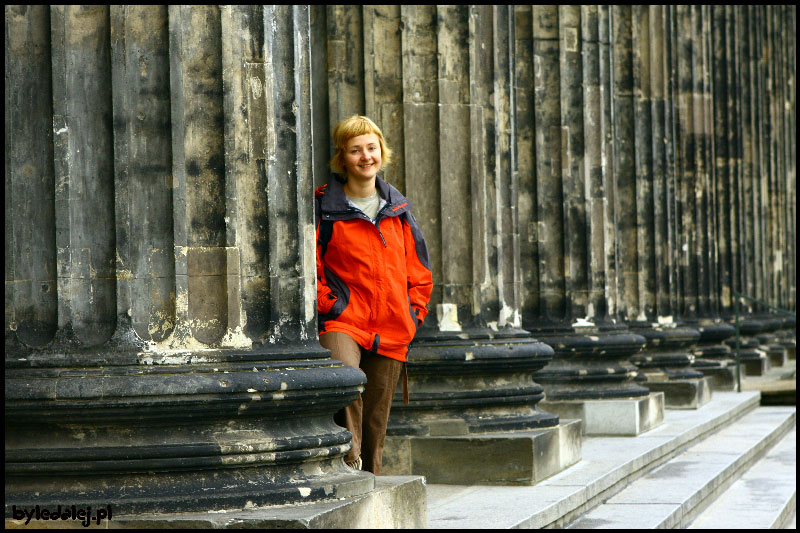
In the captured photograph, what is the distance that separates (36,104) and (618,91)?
10661mm

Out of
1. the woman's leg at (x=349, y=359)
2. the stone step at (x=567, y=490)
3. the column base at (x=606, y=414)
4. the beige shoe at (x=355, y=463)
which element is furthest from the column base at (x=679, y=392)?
the beige shoe at (x=355, y=463)

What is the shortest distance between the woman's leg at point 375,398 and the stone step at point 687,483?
63.0 inches

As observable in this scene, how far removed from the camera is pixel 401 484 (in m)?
6.39

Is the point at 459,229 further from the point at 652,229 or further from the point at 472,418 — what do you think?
the point at 652,229

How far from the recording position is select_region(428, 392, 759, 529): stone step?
759 cm

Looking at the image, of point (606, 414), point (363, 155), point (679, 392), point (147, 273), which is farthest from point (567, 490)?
point (679, 392)

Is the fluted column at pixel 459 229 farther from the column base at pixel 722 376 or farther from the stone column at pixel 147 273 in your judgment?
the column base at pixel 722 376

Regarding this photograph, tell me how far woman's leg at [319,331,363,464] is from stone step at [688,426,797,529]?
3175mm

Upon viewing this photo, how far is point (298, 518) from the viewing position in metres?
5.33

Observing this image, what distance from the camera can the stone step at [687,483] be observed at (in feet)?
28.2

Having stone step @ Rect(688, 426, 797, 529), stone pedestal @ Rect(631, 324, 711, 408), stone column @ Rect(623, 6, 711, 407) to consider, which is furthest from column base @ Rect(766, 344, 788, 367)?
stone step @ Rect(688, 426, 797, 529)

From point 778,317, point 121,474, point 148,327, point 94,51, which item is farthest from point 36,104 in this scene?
point 778,317

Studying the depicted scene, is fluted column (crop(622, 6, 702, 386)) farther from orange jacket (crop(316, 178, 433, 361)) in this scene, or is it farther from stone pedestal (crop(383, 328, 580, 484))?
orange jacket (crop(316, 178, 433, 361))

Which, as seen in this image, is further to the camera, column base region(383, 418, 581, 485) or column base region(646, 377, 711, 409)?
column base region(646, 377, 711, 409)
